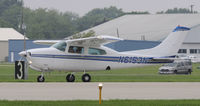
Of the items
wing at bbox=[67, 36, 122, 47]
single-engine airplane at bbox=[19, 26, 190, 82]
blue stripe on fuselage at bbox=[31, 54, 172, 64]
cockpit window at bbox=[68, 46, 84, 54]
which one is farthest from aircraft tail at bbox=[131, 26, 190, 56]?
cockpit window at bbox=[68, 46, 84, 54]

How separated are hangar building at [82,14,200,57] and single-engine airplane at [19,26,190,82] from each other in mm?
55242

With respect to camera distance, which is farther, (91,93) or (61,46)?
(61,46)

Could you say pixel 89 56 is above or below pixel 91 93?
above

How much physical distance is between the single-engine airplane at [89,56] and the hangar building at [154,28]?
5524cm

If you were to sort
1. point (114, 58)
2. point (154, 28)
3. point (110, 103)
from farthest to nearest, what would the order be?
point (154, 28) → point (114, 58) → point (110, 103)

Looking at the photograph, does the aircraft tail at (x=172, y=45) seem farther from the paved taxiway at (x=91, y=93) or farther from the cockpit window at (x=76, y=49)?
the paved taxiway at (x=91, y=93)

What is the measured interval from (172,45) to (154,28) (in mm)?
77058

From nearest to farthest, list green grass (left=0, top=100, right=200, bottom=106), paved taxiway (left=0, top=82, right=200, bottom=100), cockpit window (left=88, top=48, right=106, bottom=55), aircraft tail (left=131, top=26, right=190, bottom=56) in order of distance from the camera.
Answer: green grass (left=0, top=100, right=200, bottom=106), paved taxiway (left=0, top=82, right=200, bottom=100), cockpit window (left=88, top=48, right=106, bottom=55), aircraft tail (left=131, top=26, right=190, bottom=56)

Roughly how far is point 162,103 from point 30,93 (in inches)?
218

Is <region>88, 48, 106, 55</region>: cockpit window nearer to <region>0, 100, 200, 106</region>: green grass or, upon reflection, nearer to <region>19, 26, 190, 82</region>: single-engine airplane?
<region>19, 26, 190, 82</region>: single-engine airplane

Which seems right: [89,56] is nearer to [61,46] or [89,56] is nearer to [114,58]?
[114,58]

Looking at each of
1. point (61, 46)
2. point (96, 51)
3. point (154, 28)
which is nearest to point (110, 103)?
point (61, 46)

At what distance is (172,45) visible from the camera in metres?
31.2

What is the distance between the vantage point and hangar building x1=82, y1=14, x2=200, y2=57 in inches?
3816
